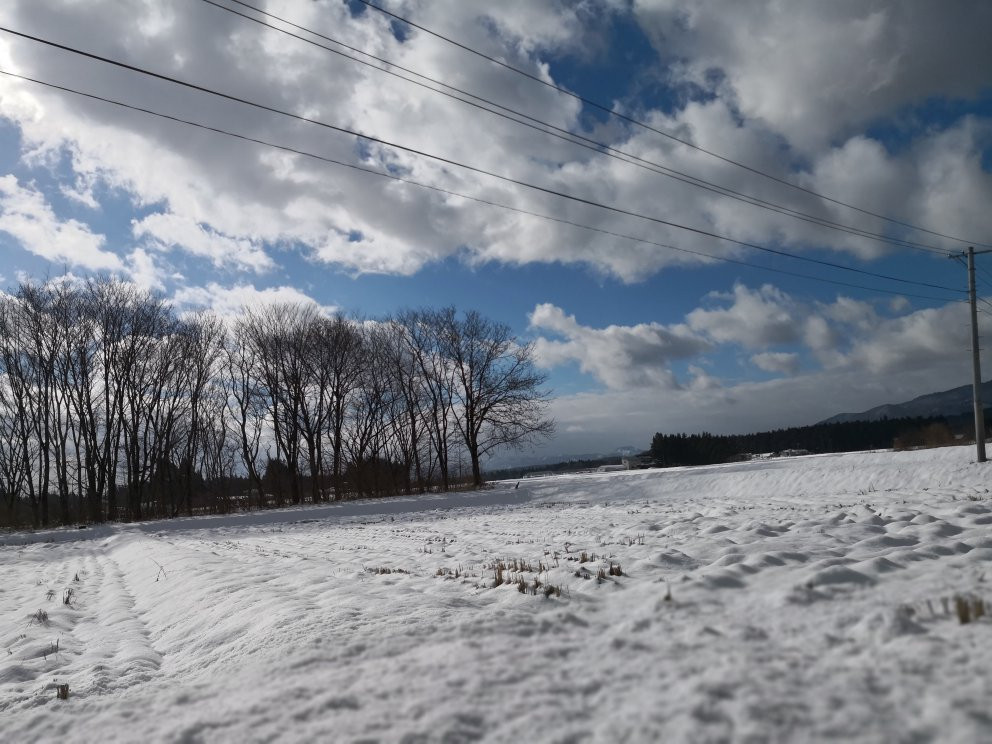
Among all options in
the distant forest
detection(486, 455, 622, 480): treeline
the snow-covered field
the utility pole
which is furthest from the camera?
the distant forest

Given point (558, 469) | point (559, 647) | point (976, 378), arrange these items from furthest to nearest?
point (558, 469), point (976, 378), point (559, 647)

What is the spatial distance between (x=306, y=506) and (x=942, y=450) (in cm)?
2965

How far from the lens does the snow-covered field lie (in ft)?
8.75

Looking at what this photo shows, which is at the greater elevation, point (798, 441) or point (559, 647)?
point (559, 647)

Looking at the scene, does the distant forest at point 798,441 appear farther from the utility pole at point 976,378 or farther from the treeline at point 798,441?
the utility pole at point 976,378

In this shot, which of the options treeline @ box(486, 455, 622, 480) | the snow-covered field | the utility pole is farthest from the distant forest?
the snow-covered field

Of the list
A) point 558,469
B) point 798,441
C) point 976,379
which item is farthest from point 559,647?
point 798,441

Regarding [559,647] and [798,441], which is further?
[798,441]

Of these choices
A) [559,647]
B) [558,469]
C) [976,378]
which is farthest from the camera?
[558,469]

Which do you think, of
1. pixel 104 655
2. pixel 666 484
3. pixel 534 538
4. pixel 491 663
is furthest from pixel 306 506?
pixel 491 663

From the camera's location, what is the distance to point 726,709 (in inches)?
103

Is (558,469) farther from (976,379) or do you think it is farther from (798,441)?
(976,379)

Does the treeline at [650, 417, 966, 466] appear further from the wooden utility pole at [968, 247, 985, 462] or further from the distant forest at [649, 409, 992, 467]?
the wooden utility pole at [968, 247, 985, 462]

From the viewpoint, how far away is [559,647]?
12.0 ft
